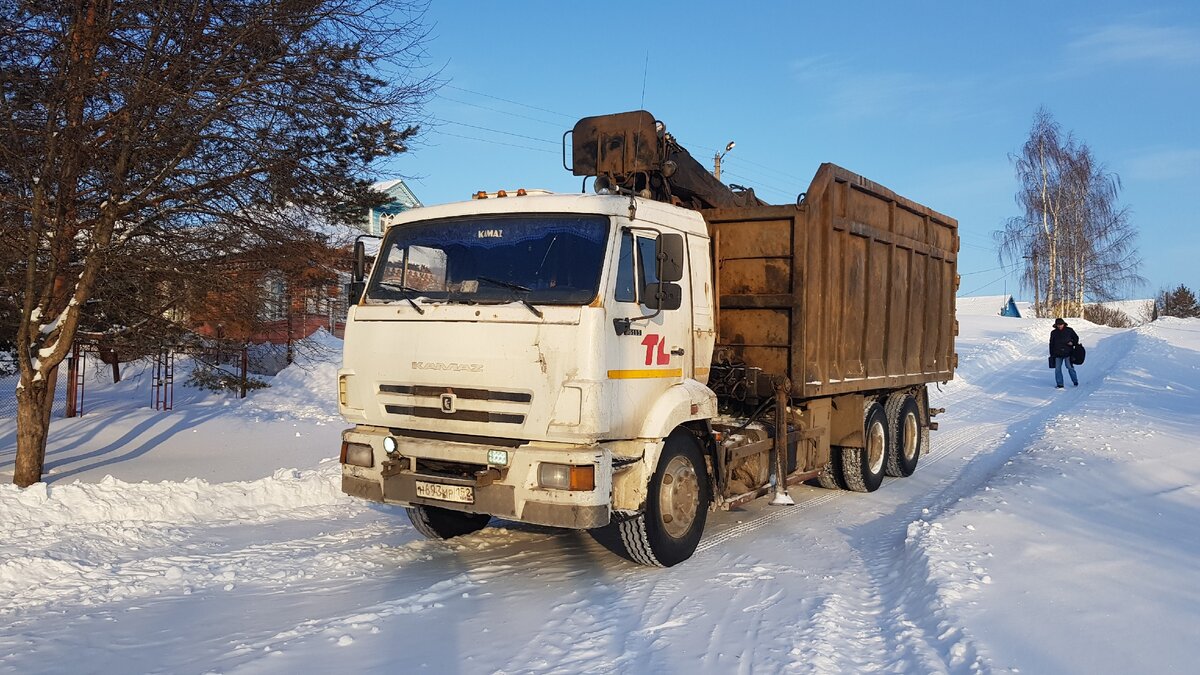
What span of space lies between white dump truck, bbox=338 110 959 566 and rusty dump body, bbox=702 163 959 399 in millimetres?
20

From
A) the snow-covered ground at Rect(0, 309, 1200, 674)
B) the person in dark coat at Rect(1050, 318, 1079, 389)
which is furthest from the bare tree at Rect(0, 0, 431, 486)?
the person in dark coat at Rect(1050, 318, 1079, 389)

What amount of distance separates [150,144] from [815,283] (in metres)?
6.30

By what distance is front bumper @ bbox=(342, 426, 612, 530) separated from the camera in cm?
552

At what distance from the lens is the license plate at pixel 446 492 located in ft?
18.9

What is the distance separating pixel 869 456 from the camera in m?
9.76

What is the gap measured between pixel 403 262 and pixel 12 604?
332cm

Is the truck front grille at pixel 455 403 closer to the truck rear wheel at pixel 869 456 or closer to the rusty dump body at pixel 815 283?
the rusty dump body at pixel 815 283

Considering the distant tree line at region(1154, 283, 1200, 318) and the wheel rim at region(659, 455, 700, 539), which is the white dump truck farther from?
the distant tree line at region(1154, 283, 1200, 318)

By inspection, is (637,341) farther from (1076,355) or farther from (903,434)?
(1076,355)

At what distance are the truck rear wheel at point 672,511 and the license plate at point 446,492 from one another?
1.11 m

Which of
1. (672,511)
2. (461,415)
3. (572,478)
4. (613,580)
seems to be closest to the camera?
(572,478)

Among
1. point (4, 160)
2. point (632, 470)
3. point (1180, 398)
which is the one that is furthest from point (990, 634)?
point (1180, 398)

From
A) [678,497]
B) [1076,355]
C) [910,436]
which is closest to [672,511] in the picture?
[678,497]

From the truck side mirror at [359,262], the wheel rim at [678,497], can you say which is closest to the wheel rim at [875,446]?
the wheel rim at [678,497]
